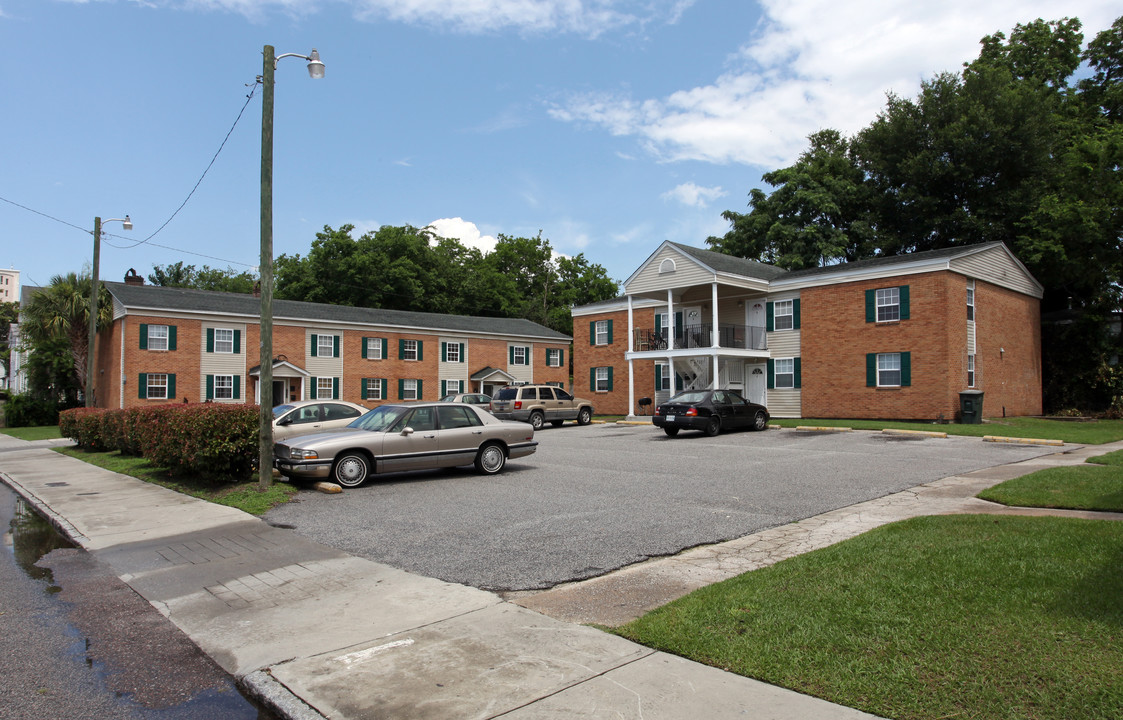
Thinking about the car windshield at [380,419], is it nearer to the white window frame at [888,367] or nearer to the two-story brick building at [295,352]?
the white window frame at [888,367]

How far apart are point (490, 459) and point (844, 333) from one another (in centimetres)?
1884

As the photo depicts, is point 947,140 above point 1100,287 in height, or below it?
above

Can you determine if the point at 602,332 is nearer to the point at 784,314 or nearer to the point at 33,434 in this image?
the point at 784,314

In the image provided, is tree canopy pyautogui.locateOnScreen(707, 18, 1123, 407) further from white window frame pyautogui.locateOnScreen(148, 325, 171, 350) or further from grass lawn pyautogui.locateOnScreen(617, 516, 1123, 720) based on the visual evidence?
white window frame pyautogui.locateOnScreen(148, 325, 171, 350)

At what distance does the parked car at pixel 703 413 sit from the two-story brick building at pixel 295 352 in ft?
70.6

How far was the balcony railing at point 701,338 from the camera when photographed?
30172 millimetres

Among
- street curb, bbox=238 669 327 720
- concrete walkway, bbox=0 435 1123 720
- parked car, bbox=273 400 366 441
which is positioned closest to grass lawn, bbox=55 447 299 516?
concrete walkway, bbox=0 435 1123 720

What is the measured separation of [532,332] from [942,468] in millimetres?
35005

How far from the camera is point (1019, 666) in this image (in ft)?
12.1

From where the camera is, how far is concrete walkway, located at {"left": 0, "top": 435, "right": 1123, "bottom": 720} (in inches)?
147

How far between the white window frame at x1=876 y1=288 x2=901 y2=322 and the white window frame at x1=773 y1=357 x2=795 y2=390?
4.14 meters

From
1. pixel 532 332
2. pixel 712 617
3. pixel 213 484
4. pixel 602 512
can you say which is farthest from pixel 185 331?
pixel 712 617

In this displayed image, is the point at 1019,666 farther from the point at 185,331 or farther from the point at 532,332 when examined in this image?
the point at 532,332

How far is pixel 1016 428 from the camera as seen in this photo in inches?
839
